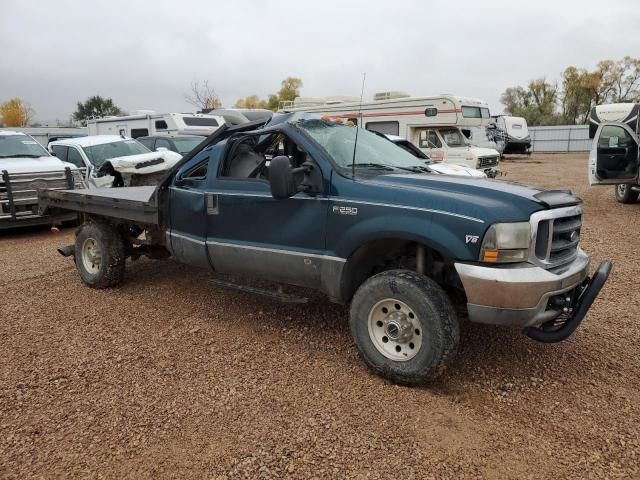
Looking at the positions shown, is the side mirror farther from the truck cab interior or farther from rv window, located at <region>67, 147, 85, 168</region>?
the truck cab interior

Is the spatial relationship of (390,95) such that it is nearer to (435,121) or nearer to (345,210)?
(435,121)

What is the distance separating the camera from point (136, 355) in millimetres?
4160

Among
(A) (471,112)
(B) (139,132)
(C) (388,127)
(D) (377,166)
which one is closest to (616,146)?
(A) (471,112)

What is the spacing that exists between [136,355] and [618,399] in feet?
11.9

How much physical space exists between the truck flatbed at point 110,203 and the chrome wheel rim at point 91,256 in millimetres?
379

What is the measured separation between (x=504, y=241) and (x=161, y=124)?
14.5 meters

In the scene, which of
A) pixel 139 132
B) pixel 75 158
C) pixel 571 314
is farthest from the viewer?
pixel 139 132

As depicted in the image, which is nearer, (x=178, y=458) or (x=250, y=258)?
(x=178, y=458)

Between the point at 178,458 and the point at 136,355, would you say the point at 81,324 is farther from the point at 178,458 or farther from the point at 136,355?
the point at 178,458

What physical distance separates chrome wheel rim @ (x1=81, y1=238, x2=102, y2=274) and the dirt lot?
0.74m

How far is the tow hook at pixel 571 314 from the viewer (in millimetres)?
3432

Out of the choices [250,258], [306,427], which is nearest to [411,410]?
[306,427]

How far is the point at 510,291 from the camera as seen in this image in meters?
3.17

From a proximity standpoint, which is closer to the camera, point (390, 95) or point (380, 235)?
point (380, 235)
